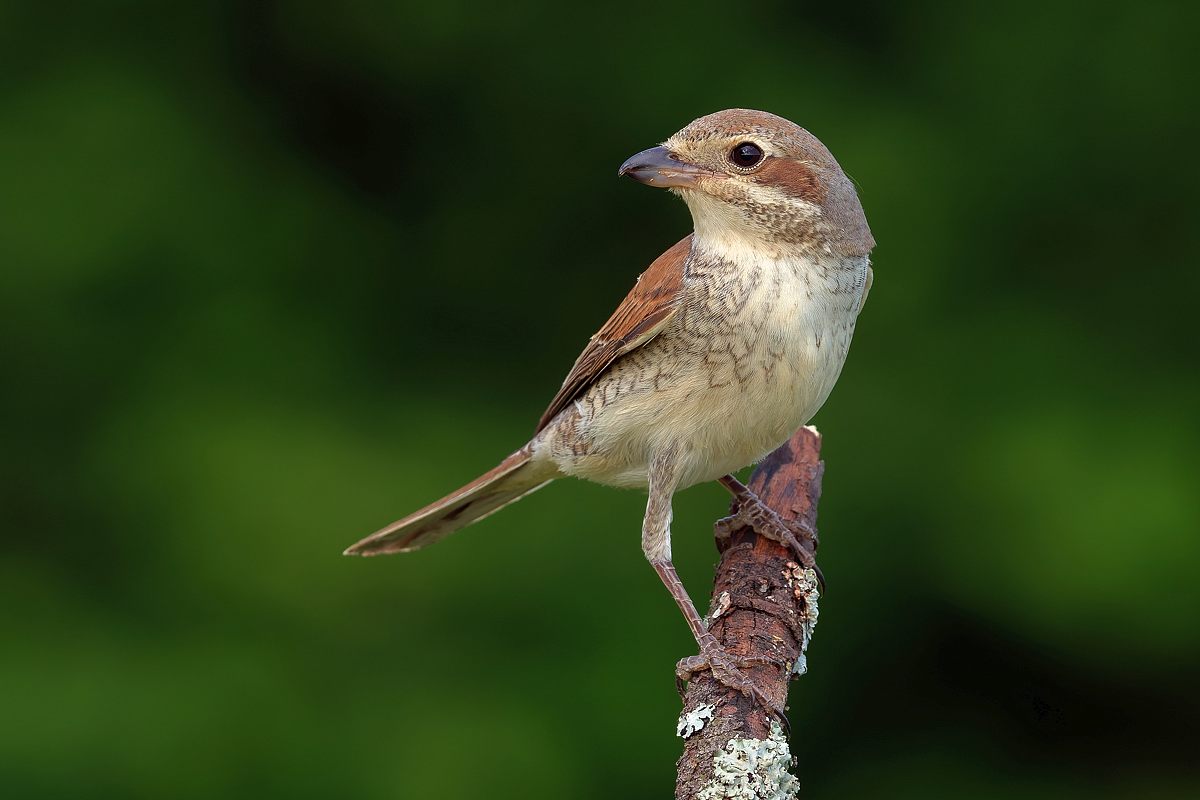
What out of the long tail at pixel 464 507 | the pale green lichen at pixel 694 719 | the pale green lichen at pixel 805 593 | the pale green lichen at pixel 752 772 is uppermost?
the long tail at pixel 464 507

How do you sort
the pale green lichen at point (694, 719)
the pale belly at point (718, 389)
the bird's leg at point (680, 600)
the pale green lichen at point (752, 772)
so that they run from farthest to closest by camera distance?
the pale belly at point (718, 389) < the bird's leg at point (680, 600) < the pale green lichen at point (694, 719) < the pale green lichen at point (752, 772)

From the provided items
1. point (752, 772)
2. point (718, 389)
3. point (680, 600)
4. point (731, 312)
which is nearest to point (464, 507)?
point (680, 600)

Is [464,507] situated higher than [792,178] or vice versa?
[792,178]

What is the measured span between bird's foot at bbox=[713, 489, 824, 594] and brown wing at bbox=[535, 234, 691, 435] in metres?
0.53

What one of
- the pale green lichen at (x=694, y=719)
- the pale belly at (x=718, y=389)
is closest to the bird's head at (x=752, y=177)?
the pale belly at (x=718, y=389)

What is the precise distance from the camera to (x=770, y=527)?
134 inches

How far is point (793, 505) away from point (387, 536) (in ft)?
3.59

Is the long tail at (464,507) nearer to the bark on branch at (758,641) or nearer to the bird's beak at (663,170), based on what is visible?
the bark on branch at (758,641)

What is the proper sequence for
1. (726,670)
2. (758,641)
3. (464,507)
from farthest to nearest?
(464,507)
(758,641)
(726,670)

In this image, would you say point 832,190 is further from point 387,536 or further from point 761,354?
point 387,536

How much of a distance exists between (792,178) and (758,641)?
103 cm

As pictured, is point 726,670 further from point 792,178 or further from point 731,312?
point 792,178

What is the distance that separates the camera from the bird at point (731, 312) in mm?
2955

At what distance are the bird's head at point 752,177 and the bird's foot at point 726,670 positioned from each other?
2.97 feet
